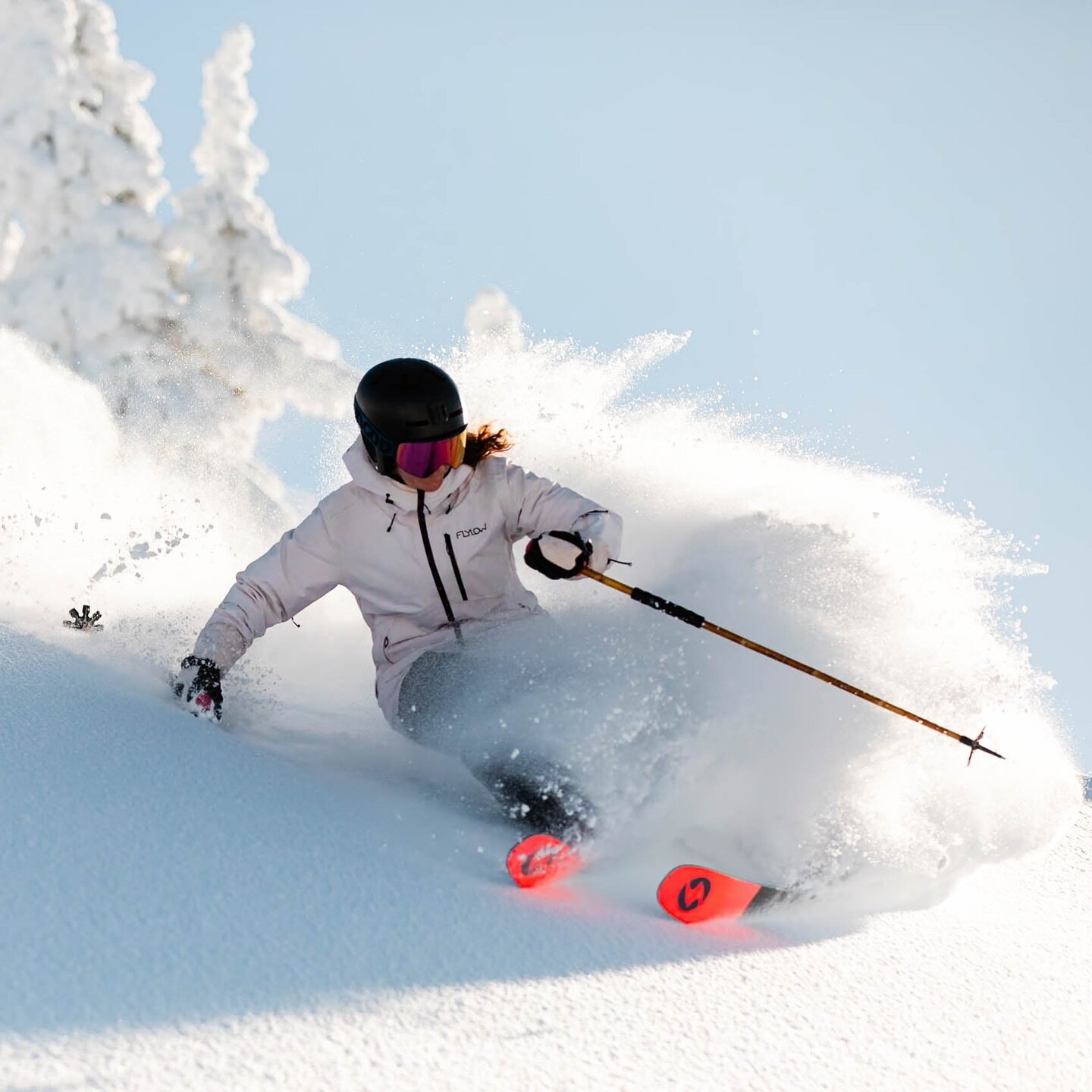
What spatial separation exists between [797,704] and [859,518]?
3.91ft

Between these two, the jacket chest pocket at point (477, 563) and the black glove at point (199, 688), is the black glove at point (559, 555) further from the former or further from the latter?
the black glove at point (199, 688)

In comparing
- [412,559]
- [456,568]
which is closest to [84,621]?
[412,559]

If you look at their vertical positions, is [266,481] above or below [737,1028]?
above

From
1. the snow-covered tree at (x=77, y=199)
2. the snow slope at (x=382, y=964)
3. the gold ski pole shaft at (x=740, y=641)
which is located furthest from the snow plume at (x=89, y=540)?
the snow-covered tree at (x=77, y=199)

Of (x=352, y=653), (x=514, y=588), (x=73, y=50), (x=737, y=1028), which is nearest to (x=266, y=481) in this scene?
(x=73, y=50)

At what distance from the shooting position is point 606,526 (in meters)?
3.63

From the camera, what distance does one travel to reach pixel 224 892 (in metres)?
2.06

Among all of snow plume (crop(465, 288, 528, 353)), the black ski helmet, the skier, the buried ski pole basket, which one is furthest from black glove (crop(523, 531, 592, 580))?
snow plume (crop(465, 288, 528, 353))

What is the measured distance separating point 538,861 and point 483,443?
5.47ft

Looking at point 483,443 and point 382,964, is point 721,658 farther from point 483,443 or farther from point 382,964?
point 382,964

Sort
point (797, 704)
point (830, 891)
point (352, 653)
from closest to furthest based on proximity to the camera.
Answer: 1. point (830, 891)
2. point (797, 704)
3. point (352, 653)

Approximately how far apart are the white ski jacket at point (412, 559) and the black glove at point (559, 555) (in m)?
0.18

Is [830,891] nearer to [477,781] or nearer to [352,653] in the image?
[477,781]

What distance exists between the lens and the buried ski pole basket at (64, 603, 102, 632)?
4.08 meters
